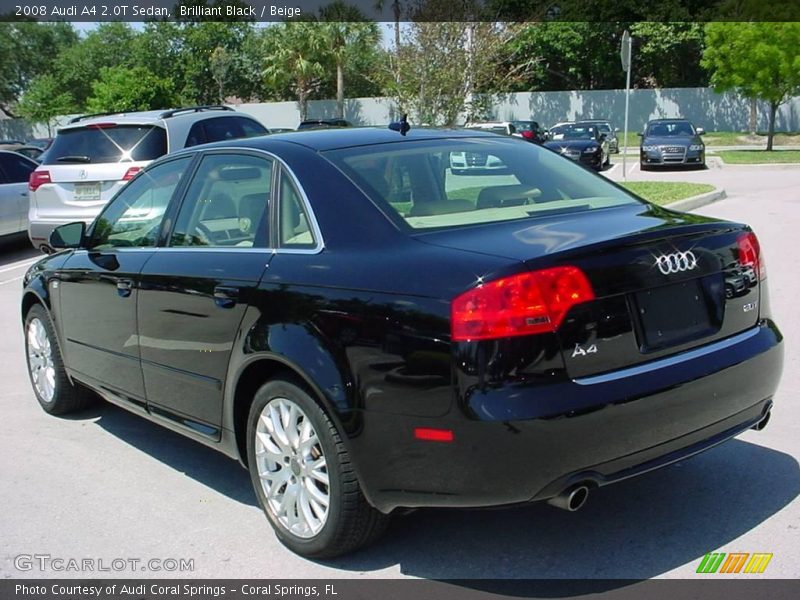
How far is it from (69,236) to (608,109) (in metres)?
46.7

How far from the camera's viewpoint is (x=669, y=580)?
139 inches

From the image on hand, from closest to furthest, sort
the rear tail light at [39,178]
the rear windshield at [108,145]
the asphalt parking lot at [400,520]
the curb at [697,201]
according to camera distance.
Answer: the asphalt parking lot at [400,520], the rear windshield at [108,145], the rear tail light at [39,178], the curb at [697,201]

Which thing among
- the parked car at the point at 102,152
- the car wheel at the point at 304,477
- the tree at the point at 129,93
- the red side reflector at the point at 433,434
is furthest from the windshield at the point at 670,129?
the red side reflector at the point at 433,434

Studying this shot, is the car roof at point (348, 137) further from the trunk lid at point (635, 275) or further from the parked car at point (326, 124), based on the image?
the trunk lid at point (635, 275)

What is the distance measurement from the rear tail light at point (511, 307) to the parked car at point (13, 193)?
12523mm

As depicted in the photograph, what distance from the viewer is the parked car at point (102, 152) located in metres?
11.2

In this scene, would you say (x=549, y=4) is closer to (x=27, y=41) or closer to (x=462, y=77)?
(x=462, y=77)

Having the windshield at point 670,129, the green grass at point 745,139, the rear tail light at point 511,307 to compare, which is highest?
the rear tail light at point 511,307

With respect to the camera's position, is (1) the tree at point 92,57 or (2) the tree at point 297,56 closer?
(2) the tree at point 297,56

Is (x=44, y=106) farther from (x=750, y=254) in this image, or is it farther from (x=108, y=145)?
(x=750, y=254)

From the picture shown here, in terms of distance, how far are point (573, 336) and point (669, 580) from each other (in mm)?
1082

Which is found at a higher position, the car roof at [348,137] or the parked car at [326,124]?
the car roof at [348,137]

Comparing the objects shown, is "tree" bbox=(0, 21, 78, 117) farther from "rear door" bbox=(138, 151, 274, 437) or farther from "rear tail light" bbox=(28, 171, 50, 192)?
"rear door" bbox=(138, 151, 274, 437)

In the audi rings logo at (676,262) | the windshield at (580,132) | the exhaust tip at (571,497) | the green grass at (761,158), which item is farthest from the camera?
the windshield at (580,132)
